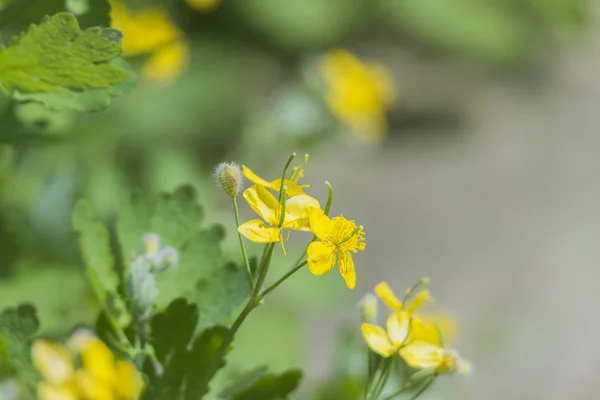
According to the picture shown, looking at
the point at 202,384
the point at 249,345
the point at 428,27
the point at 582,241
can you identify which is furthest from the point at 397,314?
the point at 428,27

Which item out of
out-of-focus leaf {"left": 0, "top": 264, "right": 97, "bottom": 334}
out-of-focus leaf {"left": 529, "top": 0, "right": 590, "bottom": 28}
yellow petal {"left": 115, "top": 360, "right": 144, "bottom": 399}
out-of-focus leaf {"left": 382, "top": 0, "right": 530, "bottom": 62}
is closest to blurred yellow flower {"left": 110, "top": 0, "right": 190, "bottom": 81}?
out-of-focus leaf {"left": 0, "top": 264, "right": 97, "bottom": 334}

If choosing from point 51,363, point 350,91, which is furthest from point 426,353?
point 350,91

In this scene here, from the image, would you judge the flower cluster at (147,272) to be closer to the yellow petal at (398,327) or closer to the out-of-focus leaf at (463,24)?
the yellow petal at (398,327)

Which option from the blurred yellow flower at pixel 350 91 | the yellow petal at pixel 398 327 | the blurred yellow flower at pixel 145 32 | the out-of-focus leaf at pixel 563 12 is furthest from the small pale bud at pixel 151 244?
the out-of-focus leaf at pixel 563 12

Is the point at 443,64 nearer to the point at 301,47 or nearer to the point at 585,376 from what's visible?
the point at 301,47

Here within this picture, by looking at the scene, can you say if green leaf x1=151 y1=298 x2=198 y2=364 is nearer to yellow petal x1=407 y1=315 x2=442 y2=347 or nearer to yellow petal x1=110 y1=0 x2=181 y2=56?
yellow petal x1=407 y1=315 x2=442 y2=347

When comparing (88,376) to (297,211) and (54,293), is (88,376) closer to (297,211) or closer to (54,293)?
(297,211)

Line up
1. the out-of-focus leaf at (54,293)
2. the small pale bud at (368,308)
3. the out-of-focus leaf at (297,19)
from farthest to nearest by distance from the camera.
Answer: the out-of-focus leaf at (297,19), the out-of-focus leaf at (54,293), the small pale bud at (368,308)
